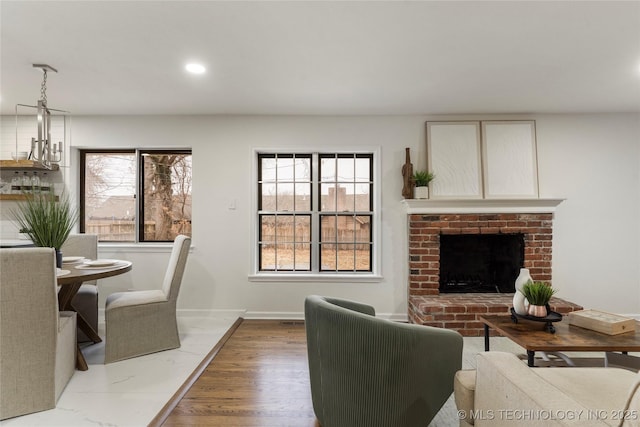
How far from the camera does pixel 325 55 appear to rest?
2.26m

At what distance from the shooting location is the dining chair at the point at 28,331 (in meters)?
1.79

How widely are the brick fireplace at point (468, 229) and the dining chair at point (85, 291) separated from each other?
3.17 m

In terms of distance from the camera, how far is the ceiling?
179 centimetres

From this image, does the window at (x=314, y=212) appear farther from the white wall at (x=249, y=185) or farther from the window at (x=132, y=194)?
the window at (x=132, y=194)

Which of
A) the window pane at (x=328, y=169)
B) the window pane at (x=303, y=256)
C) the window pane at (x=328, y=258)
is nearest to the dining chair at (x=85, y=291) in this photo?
the window pane at (x=303, y=256)

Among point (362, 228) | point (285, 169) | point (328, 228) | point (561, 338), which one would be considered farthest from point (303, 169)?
point (561, 338)

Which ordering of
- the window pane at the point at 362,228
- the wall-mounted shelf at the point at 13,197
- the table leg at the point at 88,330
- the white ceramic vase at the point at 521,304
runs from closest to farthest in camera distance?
1. the white ceramic vase at the point at 521,304
2. the table leg at the point at 88,330
3. the wall-mounted shelf at the point at 13,197
4. the window pane at the point at 362,228

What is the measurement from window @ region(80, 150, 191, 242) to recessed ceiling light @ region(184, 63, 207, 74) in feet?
4.70

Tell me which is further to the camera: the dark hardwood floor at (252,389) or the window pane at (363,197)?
the window pane at (363,197)

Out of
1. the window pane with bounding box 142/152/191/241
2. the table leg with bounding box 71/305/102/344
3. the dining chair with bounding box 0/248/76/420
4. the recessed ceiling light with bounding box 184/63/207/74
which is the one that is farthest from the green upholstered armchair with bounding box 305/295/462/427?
the window pane with bounding box 142/152/191/241

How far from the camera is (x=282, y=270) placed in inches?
148

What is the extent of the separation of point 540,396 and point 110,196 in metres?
4.30

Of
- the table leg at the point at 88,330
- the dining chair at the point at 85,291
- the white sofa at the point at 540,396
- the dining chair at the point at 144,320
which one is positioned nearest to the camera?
the white sofa at the point at 540,396

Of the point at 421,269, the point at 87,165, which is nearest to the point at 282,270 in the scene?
the point at 421,269
